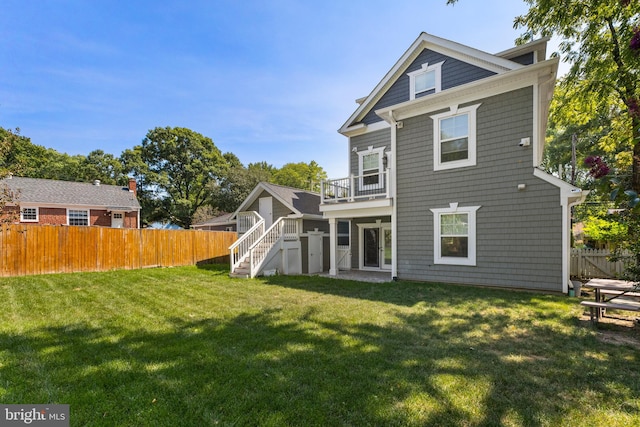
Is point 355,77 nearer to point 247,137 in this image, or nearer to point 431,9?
point 431,9

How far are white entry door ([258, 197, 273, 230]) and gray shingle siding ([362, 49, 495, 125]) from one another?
19.2 feet

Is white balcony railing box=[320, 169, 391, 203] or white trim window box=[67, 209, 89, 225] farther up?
white balcony railing box=[320, 169, 391, 203]

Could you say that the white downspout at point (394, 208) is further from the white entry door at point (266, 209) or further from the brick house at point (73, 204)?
the brick house at point (73, 204)

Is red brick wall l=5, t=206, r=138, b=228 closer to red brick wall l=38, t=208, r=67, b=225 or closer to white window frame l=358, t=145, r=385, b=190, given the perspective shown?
red brick wall l=38, t=208, r=67, b=225

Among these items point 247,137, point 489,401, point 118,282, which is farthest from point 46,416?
point 247,137

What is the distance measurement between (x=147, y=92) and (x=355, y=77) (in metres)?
11.9

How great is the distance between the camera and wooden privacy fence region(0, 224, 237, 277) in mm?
9781

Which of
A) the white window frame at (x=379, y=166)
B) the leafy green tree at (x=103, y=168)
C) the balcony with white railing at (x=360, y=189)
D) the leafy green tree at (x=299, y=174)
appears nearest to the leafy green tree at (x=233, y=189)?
the leafy green tree at (x=103, y=168)

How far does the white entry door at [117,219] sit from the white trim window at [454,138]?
23.3 m

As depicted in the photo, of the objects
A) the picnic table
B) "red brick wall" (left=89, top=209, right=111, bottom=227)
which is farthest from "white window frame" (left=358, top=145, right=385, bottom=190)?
"red brick wall" (left=89, top=209, right=111, bottom=227)

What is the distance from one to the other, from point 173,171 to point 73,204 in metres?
12.5

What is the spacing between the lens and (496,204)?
8.12 meters

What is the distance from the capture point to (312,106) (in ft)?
49.1

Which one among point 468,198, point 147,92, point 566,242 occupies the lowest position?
point 566,242
